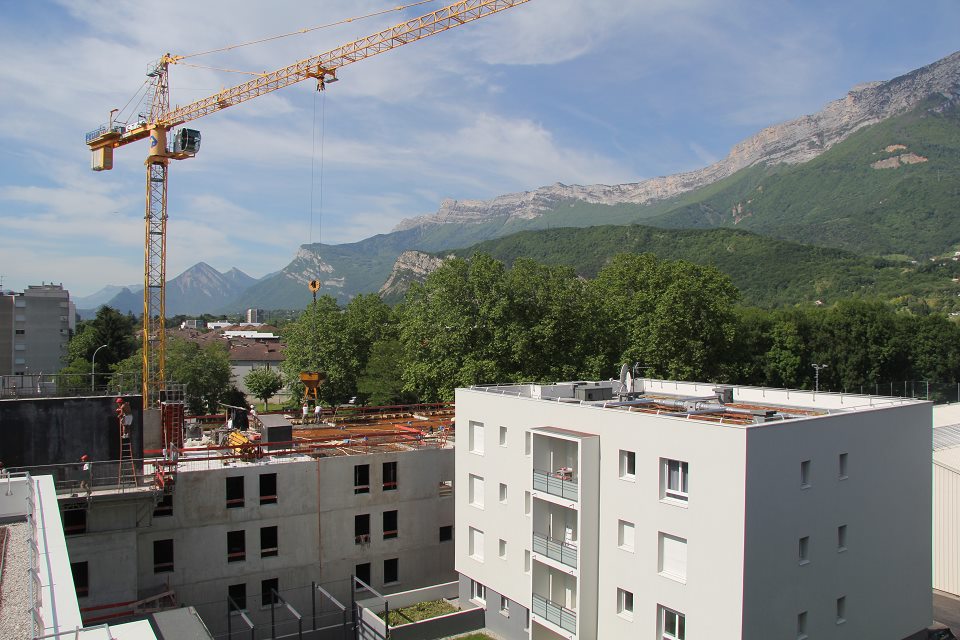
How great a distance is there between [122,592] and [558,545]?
16.3 meters

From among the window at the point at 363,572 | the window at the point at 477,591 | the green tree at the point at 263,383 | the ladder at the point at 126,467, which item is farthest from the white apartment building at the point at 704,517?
the green tree at the point at 263,383

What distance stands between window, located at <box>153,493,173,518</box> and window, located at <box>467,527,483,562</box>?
41.1ft

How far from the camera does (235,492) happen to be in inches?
1148

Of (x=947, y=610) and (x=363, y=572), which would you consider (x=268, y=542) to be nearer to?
(x=363, y=572)

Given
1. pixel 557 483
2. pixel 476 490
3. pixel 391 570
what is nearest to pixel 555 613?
pixel 557 483

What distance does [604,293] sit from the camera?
65.0 meters

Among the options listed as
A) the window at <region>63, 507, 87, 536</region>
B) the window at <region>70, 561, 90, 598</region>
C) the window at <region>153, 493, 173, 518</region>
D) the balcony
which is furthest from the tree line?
the window at <region>70, 561, 90, 598</region>

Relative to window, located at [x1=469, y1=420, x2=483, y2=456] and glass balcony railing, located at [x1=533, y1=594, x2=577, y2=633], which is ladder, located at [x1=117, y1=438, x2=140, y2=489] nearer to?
window, located at [x1=469, y1=420, x2=483, y2=456]

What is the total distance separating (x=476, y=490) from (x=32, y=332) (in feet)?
321

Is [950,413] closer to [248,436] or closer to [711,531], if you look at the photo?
[711,531]

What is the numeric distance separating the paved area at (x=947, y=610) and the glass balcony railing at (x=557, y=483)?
18.8 meters

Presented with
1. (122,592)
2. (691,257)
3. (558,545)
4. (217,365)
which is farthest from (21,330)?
(691,257)

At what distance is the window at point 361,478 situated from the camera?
3162cm

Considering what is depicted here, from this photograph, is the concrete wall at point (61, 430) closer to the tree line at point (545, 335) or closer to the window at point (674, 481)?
the window at point (674, 481)
